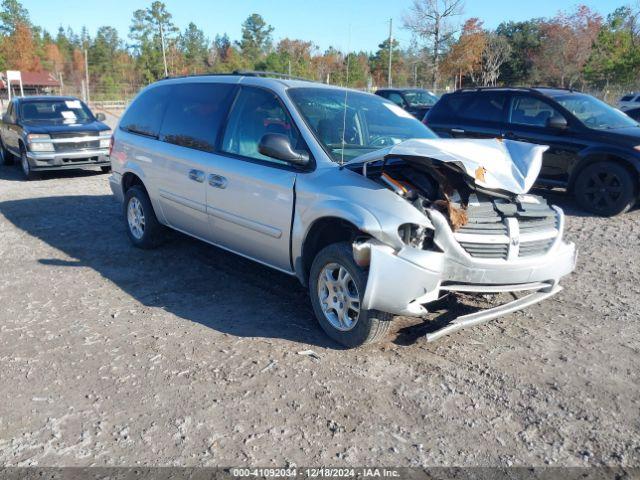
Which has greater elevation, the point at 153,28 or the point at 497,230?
the point at 153,28

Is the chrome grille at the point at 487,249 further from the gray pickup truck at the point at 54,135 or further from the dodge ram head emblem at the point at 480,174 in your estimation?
the gray pickup truck at the point at 54,135

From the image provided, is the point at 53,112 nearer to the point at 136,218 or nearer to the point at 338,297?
the point at 136,218

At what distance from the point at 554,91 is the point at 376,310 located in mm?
6854

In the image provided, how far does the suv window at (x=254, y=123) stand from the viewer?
4505mm

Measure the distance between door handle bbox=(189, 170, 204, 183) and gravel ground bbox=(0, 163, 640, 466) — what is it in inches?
38.4

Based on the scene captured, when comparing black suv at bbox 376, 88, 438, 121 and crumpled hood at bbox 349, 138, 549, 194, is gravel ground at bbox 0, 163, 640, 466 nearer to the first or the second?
crumpled hood at bbox 349, 138, 549, 194

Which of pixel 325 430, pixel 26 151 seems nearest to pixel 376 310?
pixel 325 430

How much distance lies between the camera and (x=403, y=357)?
151 inches

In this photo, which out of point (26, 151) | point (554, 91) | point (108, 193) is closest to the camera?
point (554, 91)

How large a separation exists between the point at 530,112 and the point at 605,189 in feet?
5.61

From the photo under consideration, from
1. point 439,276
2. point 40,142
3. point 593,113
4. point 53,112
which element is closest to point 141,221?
point 439,276

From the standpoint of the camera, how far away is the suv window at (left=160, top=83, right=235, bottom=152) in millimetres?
5078

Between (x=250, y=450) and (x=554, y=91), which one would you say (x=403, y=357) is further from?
(x=554, y=91)

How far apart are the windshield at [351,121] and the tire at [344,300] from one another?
79cm
